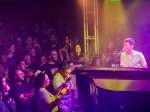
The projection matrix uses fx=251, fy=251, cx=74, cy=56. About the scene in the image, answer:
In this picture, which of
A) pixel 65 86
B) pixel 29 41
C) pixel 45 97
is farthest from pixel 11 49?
pixel 65 86

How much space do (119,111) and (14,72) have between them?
7.25 feet

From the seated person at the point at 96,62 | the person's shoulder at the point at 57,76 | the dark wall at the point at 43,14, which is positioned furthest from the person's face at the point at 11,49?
the seated person at the point at 96,62

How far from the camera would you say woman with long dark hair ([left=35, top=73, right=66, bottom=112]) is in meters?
5.21

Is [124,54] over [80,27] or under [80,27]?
under

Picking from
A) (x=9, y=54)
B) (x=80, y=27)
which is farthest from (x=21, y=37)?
(x=80, y=27)

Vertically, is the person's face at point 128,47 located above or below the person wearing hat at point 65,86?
above

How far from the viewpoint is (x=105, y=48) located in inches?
257

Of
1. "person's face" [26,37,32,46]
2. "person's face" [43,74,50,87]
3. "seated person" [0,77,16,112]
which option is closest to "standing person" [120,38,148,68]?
"person's face" [43,74,50,87]

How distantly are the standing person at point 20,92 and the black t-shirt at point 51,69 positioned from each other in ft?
1.85

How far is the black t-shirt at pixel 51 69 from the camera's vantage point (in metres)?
5.41

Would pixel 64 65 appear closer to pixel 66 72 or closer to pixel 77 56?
pixel 66 72

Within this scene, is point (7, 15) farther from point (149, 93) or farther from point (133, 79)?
point (149, 93)

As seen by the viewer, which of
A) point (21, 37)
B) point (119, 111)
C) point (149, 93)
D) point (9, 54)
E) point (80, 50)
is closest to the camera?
point (149, 93)

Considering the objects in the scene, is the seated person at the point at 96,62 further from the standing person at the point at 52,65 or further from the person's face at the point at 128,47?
the standing person at the point at 52,65
